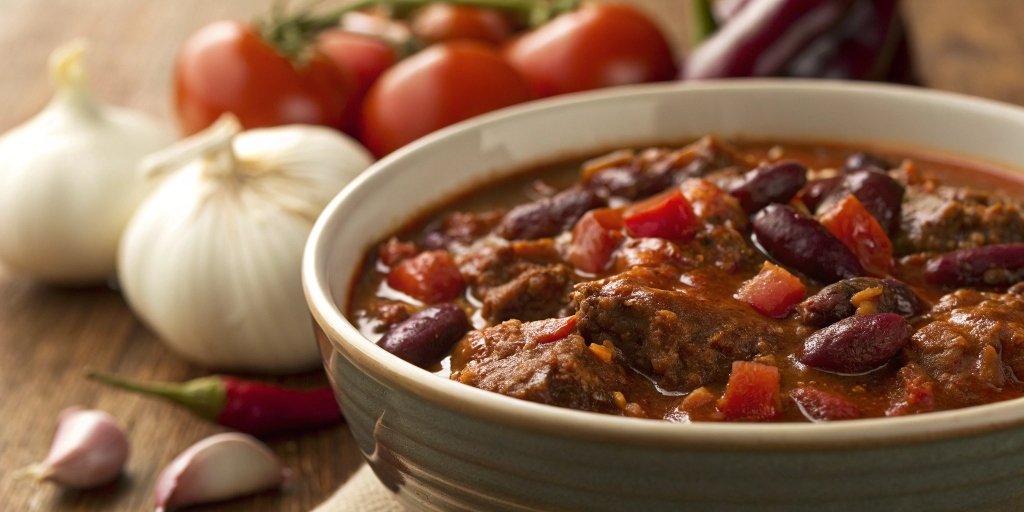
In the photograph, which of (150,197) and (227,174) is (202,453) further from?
(150,197)

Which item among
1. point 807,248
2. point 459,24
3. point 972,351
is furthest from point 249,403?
point 459,24

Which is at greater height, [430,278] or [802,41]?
[430,278]

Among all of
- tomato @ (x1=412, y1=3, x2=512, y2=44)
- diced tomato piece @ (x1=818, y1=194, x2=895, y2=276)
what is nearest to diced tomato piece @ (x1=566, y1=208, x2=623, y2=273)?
diced tomato piece @ (x1=818, y1=194, x2=895, y2=276)

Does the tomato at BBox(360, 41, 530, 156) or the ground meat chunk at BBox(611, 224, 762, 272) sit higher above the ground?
the ground meat chunk at BBox(611, 224, 762, 272)

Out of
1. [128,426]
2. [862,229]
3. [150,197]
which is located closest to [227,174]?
[150,197]

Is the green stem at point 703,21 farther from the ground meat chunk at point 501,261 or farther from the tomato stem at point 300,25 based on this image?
the ground meat chunk at point 501,261

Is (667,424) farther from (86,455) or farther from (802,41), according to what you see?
(802,41)

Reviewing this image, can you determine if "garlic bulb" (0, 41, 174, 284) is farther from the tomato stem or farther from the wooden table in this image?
the tomato stem
